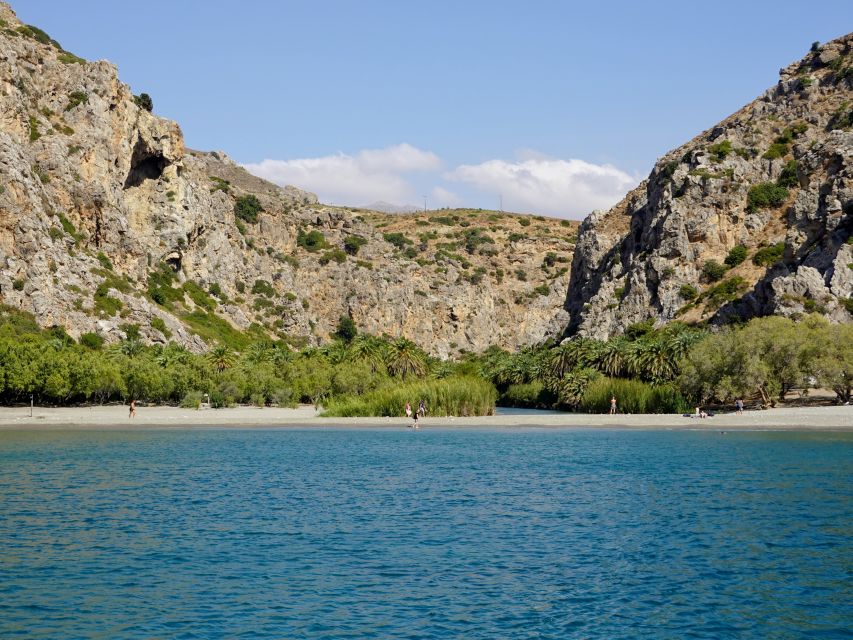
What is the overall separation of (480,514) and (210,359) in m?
89.3

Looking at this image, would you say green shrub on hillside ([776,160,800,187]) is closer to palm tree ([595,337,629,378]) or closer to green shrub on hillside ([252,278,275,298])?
palm tree ([595,337,629,378])

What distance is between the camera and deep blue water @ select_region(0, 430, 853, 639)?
21.0 meters

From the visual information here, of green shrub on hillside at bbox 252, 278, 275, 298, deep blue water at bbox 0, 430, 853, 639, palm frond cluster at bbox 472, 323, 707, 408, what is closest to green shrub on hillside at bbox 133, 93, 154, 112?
green shrub on hillside at bbox 252, 278, 275, 298

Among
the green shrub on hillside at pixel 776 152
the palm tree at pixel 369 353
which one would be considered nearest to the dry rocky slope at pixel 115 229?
the palm tree at pixel 369 353

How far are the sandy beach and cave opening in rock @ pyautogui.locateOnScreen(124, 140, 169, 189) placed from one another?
68.9 meters

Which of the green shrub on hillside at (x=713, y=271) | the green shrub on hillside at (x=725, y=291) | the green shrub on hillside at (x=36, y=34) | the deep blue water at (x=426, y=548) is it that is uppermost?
the green shrub on hillside at (x=36, y=34)

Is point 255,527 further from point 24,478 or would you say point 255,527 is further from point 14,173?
point 14,173

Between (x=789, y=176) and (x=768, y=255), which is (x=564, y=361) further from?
(x=789, y=176)

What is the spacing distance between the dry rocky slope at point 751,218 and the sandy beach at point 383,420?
28788mm

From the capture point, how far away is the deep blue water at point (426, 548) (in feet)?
68.9

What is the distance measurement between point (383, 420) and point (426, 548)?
66314 millimetres

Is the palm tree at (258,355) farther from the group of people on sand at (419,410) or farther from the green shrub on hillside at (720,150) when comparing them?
the green shrub on hillside at (720,150)

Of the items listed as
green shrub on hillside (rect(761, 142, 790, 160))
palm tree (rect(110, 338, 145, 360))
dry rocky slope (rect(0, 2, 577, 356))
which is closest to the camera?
palm tree (rect(110, 338, 145, 360))

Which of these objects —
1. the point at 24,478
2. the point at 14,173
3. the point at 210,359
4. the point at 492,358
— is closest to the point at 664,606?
the point at 24,478
